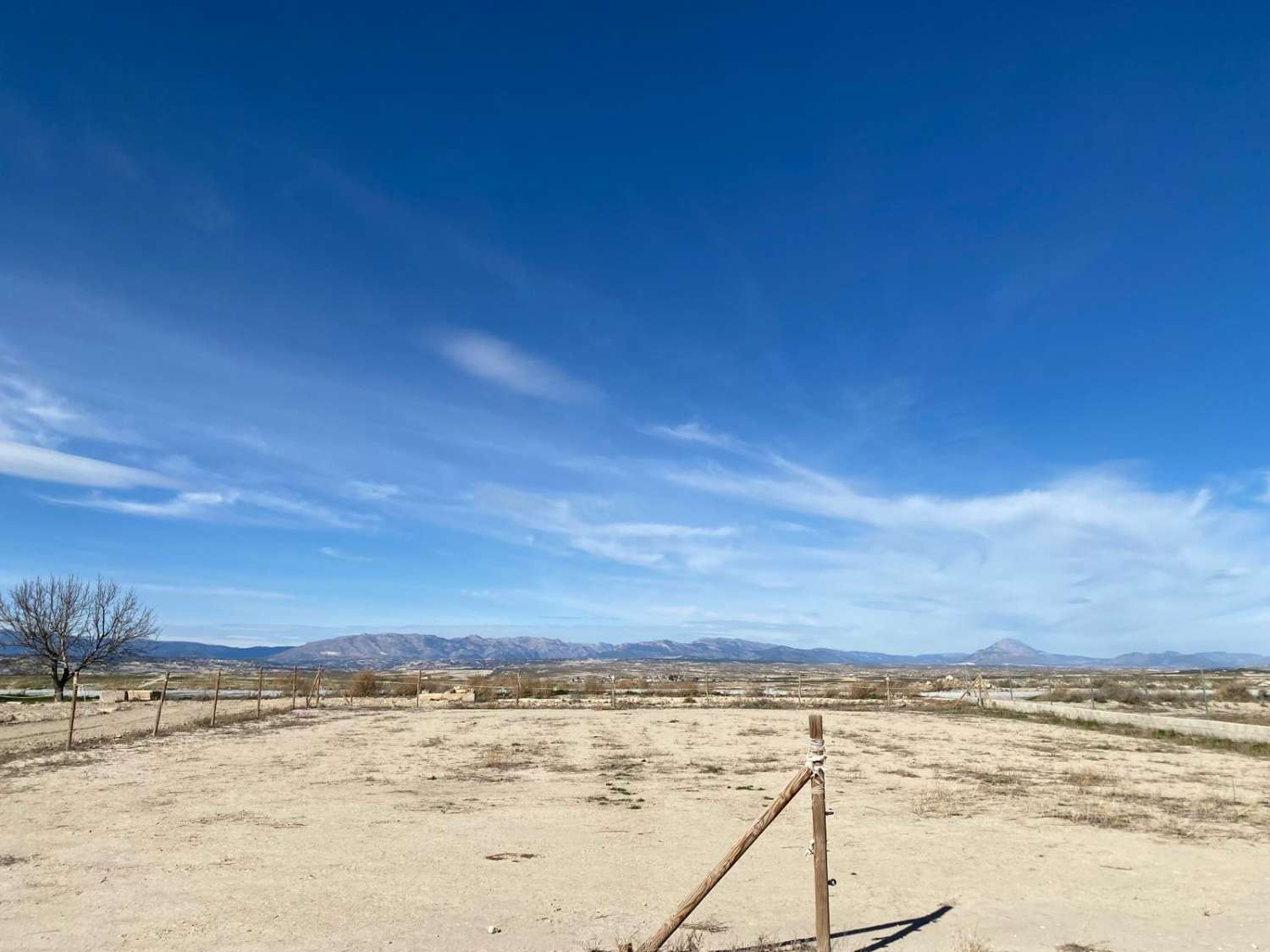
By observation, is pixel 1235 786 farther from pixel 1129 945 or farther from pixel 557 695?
pixel 557 695

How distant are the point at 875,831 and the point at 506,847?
5637 millimetres

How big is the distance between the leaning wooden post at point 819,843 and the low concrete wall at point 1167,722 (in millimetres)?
23196

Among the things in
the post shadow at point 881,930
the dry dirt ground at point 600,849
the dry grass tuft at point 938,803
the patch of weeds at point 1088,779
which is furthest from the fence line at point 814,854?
the patch of weeds at point 1088,779

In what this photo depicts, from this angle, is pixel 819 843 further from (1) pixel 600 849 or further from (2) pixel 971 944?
(1) pixel 600 849

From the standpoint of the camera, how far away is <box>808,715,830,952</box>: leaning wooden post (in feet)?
18.5

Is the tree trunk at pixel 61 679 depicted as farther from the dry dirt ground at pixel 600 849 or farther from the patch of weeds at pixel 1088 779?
the patch of weeds at pixel 1088 779

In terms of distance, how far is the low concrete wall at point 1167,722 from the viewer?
74.2ft

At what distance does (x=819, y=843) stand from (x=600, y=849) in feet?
18.7

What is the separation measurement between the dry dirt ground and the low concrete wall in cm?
285

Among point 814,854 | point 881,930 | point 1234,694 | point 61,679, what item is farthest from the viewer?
point 1234,694

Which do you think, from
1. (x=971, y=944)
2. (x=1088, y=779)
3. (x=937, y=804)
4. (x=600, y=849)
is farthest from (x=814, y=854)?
(x=1088, y=779)

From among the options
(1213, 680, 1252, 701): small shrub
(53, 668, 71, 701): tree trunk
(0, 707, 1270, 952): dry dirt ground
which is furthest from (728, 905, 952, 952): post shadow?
(53, 668, 71, 701): tree trunk

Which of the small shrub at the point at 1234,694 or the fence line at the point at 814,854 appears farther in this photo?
the small shrub at the point at 1234,694

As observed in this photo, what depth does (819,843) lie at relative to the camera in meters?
5.71
